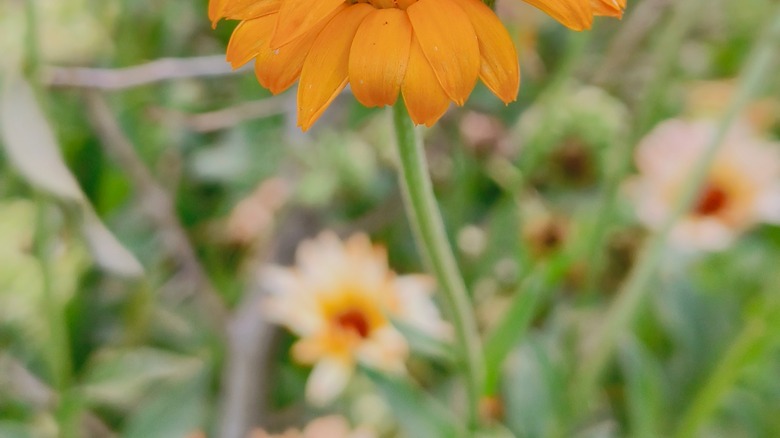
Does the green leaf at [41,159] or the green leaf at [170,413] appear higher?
the green leaf at [41,159]

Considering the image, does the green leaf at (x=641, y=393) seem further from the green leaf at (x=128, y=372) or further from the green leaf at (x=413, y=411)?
the green leaf at (x=128, y=372)

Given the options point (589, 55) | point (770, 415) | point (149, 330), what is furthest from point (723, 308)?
point (149, 330)

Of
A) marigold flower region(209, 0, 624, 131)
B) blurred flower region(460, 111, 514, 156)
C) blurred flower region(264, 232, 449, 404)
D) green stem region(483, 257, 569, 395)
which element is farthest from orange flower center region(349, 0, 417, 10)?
blurred flower region(460, 111, 514, 156)

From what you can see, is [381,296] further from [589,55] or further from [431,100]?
[589,55]

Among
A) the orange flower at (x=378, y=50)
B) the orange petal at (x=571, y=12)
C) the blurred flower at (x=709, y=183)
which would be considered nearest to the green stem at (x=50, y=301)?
the orange flower at (x=378, y=50)

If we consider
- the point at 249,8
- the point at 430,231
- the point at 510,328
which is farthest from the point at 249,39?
the point at 510,328

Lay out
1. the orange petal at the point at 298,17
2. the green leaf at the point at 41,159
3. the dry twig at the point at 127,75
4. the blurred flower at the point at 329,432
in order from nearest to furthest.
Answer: the orange petal at the point at 298,17, the green leaf at the point at 41,159, the blurred flower at the point at 329,432, the dry twig at the point at 127,75
